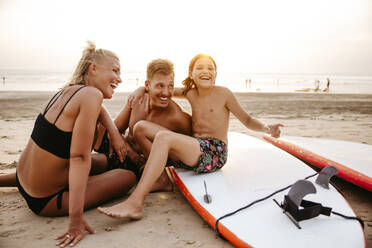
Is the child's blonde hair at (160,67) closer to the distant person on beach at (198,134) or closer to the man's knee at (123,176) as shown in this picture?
the distant person on beach at (198,134)

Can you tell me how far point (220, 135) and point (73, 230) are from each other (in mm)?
1680

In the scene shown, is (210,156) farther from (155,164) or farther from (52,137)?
(52,137)

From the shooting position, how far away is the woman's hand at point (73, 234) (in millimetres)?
1860

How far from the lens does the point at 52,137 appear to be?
198 centimetres

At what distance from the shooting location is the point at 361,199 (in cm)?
273

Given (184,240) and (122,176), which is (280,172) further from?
(122,176)

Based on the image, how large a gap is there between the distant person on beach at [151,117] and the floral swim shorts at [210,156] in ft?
1.50

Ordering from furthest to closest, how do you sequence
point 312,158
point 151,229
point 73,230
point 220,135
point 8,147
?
point 8,147, point 312,158, point 220,135, point 151,229, point 73,230

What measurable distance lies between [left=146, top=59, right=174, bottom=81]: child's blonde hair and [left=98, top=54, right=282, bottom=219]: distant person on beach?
30 cm

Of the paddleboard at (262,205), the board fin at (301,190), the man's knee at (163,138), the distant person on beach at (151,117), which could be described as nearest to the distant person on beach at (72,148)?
the man's knee at (163,138)

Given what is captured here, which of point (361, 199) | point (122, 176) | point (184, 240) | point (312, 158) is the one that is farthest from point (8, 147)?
point (361, 199)

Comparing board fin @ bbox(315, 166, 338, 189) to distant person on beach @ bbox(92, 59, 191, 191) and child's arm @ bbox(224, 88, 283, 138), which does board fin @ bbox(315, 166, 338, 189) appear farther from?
distant person on beach @ bbox(92, 59, 191, 191)

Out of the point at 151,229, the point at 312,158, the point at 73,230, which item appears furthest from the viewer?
the point at 312,158

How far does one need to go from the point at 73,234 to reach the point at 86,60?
1295 mm
